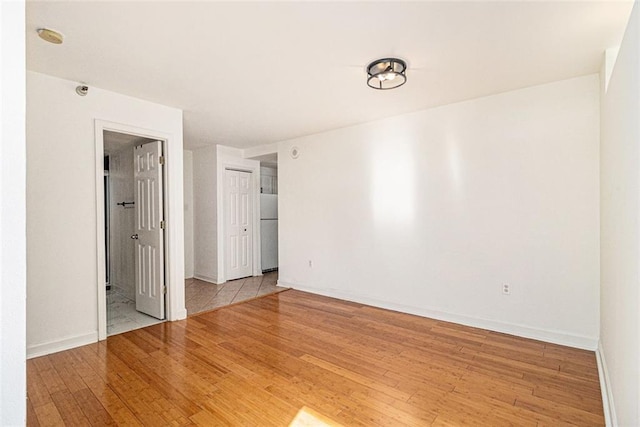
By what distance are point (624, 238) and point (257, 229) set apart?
5.26 meters

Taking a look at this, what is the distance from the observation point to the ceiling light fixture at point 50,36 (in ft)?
6.40

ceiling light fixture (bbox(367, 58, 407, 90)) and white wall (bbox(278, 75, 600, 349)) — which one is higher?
ceiling light fixture (bbox(367, 58, 407, 90))

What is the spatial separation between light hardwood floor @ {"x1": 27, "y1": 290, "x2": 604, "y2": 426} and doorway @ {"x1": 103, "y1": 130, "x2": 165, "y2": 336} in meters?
0.48

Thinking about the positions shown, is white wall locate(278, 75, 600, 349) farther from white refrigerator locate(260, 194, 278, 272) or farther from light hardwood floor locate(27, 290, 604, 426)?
white refrigerator locate(260, 194, 278, 272)

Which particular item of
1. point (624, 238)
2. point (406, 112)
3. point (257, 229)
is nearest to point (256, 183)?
point (257, 229)

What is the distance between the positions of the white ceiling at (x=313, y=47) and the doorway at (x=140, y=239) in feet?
3.06

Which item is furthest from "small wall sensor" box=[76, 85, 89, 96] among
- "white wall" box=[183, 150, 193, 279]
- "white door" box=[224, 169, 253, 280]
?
"white wall" box=[183, 150, 193, 279]

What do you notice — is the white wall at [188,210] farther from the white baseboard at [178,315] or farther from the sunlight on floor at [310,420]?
the sunlight on floor at [310,420]

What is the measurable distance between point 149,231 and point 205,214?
1.91m

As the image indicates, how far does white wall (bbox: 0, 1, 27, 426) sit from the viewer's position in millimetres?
654

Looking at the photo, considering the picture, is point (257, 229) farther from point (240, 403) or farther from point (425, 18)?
point (425, 18)

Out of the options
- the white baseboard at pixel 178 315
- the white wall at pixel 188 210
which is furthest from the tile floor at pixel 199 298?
the white wall at pixel 188 210

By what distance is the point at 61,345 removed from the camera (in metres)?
2.70

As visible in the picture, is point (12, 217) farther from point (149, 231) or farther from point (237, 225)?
point (237, 225)
